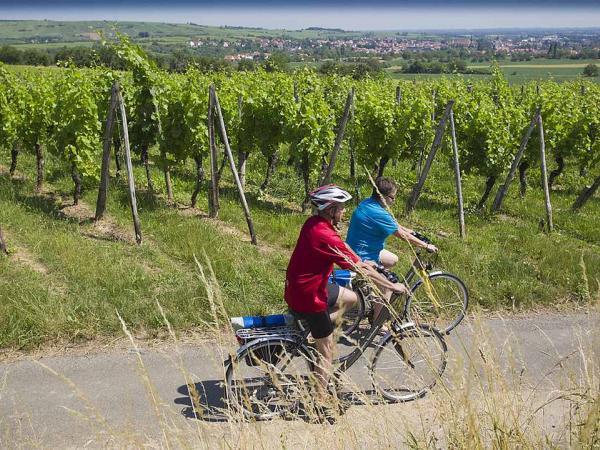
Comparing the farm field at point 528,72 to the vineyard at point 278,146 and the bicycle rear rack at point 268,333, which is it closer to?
the vineyard at point 278,146

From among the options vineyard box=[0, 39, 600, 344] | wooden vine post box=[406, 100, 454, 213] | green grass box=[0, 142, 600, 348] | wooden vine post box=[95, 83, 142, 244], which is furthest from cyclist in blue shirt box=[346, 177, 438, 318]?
wooden vine post box=[406, 100, 454, 213]

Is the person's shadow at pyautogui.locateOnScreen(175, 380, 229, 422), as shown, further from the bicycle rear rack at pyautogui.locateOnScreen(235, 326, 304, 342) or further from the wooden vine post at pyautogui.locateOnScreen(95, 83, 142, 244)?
the wooden vine post at pyautogui.locateOnScreen(95, 83, 142, 244)

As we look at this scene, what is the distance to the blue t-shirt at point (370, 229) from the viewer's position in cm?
570

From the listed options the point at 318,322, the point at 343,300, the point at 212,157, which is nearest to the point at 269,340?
the point at 318,322

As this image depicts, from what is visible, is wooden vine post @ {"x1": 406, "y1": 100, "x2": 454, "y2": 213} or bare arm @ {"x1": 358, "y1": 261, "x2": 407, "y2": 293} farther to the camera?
wooden vine post @ {"x1": 406, "y1": 100, "x2": 454, "y2": 213}

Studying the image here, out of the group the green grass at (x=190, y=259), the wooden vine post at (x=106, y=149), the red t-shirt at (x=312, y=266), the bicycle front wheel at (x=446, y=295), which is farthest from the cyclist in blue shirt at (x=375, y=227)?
the wooden vine post at (x=106, y=149)

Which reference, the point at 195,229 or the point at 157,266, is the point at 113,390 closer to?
the point at 157,266

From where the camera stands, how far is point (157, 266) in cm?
798

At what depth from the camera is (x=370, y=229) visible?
5.74m

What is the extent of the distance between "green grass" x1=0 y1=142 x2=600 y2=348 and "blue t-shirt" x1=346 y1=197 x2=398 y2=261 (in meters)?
1.58

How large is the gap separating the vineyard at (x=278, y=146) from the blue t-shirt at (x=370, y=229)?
2.12 m

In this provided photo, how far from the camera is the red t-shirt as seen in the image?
14.6 ft

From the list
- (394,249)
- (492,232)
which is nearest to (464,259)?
(394,249)

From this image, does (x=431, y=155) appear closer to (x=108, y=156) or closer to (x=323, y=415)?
(x=108, y=156)
